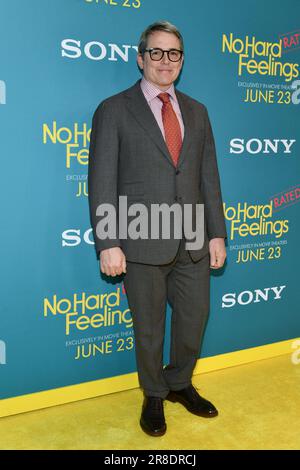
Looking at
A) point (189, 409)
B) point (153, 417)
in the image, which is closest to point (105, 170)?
point (153, 417)

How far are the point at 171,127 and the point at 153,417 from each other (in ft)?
4.29

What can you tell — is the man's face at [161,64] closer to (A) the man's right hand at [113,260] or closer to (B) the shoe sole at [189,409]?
(A) the man's right hand at [113,260]

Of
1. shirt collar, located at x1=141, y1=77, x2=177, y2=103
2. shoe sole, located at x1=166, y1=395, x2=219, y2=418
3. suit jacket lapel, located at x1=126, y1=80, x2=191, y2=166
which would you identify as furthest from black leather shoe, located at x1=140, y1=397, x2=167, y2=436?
shirt collar, located at x1=141, y1=77, x2=177, y2=103

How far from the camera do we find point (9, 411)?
2.48m

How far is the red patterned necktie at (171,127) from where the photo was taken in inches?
87.8

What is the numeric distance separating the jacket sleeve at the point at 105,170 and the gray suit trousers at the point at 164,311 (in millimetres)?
219

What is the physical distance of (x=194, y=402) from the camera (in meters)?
2.50

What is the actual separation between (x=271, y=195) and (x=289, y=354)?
1038 mm

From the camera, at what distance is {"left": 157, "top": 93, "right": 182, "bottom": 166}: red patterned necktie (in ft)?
7.32

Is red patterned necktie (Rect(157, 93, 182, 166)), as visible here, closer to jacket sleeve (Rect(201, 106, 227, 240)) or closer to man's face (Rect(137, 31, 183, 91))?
man's face (Rect(137, 31, 183, 91))

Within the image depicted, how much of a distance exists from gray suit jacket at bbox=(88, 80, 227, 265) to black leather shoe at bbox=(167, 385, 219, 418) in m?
0.73

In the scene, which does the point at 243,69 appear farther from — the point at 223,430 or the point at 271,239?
the point at 223,430
